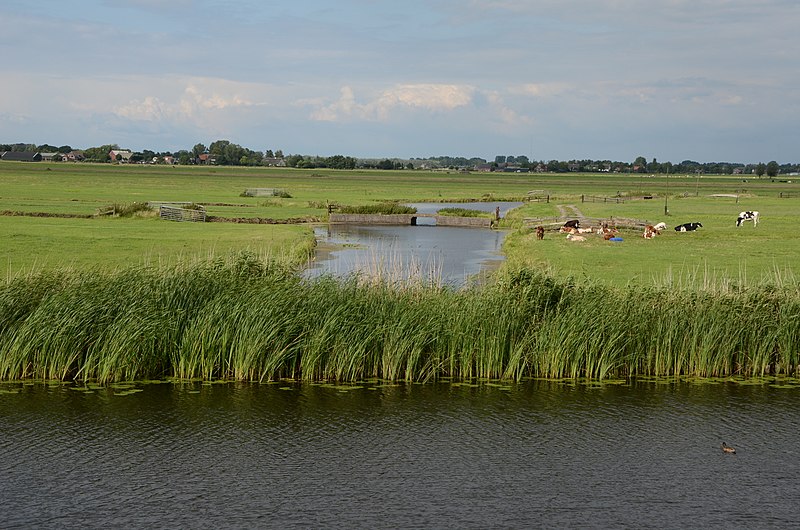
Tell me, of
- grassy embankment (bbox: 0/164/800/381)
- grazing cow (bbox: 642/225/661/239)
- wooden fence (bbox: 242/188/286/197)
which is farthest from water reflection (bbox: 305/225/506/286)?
wooden fence (bbox: 242/188/286/197)

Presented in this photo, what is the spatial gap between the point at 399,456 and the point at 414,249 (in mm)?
36629

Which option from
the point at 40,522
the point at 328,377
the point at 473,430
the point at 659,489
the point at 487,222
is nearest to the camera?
the point at 40,522

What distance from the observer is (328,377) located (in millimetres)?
18672

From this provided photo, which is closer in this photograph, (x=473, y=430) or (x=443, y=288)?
(x=473, y=430)

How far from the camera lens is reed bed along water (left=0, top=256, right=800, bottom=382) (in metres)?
18.2

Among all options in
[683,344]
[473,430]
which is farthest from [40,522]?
[683,344]

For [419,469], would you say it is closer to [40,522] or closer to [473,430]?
[473,430]

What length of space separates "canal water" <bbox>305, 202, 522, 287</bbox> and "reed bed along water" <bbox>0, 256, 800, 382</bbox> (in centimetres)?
288

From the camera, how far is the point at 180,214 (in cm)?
6769

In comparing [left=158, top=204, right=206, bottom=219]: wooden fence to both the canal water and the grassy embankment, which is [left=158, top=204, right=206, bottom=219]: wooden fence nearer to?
the canal water

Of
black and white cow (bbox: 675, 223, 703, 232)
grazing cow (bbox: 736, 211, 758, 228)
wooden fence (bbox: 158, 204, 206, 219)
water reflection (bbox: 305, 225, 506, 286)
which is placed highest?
grazing cow (bbox: 736, 211, 758, 228)

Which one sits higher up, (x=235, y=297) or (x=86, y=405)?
(x=235, y=297)

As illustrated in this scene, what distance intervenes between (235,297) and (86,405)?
4.45m

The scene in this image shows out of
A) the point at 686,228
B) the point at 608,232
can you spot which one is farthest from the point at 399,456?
the point at 686,228
